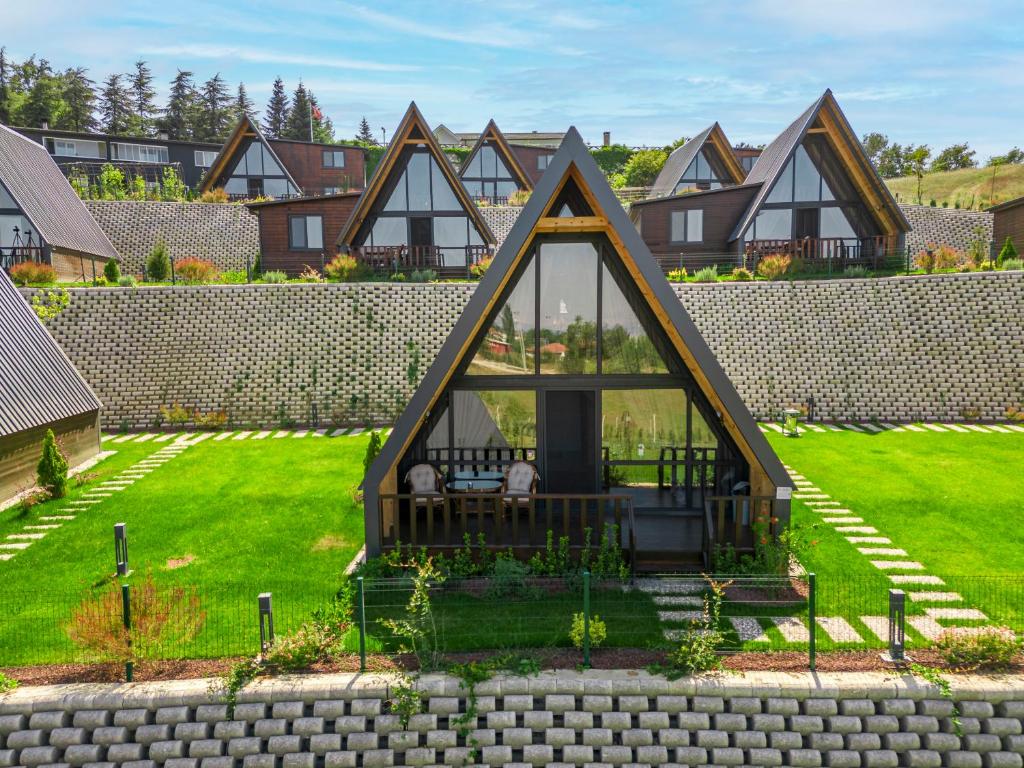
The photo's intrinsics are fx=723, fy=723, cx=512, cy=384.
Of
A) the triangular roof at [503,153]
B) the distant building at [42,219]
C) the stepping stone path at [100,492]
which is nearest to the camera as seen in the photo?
the stepping stone path at [100,492]

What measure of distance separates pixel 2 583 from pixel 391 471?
633 cm

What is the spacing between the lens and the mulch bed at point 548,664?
8070mm

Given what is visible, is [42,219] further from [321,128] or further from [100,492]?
[321,128]

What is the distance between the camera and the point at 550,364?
11609 mm

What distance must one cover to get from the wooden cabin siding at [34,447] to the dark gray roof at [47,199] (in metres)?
16.6

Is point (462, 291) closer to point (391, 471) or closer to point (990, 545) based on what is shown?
point (391, 471)

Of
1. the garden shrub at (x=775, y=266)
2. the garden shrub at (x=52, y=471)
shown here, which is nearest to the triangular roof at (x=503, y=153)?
the garden shrub at (x=775, y=266)

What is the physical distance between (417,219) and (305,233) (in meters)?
5.80

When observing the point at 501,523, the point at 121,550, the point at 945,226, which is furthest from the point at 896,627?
the point at 945,226

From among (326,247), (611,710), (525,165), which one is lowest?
(611,710)

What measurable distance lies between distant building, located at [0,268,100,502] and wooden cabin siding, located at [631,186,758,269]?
929 inches

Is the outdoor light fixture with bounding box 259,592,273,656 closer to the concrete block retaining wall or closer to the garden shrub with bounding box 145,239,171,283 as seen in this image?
the concrete block retaining wall

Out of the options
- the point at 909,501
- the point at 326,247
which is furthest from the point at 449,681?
the point at 326,247

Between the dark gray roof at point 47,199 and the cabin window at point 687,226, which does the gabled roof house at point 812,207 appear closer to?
the cabin window at point 687,226
